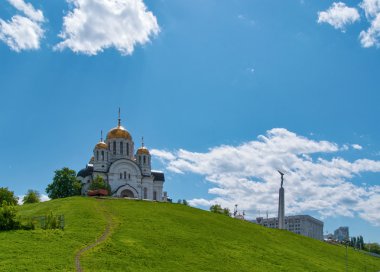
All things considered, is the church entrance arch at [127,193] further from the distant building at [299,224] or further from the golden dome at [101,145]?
the distant building at [299,224]

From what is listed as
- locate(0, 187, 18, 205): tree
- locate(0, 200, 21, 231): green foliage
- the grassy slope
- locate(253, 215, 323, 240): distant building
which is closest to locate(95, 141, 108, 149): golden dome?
locate(0, 187, 18, 205): tree

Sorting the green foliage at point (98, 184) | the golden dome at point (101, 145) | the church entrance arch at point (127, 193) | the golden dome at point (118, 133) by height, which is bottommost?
the church entrance arch at point (127, 193)

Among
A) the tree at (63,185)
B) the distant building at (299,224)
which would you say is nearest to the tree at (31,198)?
the tree at (63,185)

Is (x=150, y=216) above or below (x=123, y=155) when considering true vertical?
below

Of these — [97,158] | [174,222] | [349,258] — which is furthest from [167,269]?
[97,158]


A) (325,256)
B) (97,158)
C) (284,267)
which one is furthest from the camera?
(97,158)

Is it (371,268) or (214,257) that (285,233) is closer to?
(371,268)

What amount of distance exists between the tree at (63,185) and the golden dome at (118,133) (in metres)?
13.1

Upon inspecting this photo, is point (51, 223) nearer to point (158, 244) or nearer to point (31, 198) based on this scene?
point (158, 244)

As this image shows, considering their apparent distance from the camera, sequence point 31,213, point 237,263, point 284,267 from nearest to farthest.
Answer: point 237,263, point 284,267, point 31,213

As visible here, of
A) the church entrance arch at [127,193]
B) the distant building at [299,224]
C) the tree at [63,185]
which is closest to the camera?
the tree at [63,185]

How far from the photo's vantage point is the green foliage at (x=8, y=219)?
36.1 m

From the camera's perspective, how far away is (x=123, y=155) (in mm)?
94375

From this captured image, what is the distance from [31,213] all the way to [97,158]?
45.2 m
